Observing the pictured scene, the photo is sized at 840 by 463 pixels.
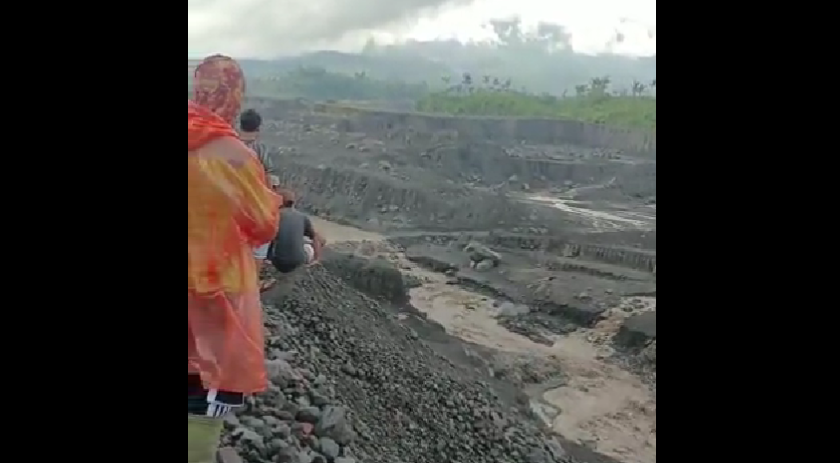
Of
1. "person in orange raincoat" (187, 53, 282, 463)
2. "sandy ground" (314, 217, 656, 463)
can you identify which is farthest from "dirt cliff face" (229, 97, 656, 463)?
"person in orange raincoat" (187, 53, 282, 463)

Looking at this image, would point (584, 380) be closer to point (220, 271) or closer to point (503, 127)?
point (503, 127)

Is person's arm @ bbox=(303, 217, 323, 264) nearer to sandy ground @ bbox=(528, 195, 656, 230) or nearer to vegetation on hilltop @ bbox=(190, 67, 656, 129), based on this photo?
vegetation on hilltop @ bbox=(190, 67, 656, 129)

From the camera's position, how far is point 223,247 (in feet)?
7.49

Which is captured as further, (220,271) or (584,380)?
(584,380)

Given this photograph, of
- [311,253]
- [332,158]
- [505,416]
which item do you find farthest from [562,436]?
[332,158]

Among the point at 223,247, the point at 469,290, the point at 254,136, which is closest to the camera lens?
the point at 223,247

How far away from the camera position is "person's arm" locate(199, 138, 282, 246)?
2.26 m

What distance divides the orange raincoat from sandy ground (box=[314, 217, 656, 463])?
0.81ft

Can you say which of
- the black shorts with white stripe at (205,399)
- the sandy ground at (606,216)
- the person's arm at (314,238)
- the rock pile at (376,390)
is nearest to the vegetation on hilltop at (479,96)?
the sandy ground at (606,216)

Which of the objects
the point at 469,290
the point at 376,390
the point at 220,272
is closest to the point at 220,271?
the point at 220,272

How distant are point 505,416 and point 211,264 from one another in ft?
3.13

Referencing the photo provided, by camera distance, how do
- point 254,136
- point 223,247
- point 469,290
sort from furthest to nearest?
point 469,290
point 254,136
point 223,247
